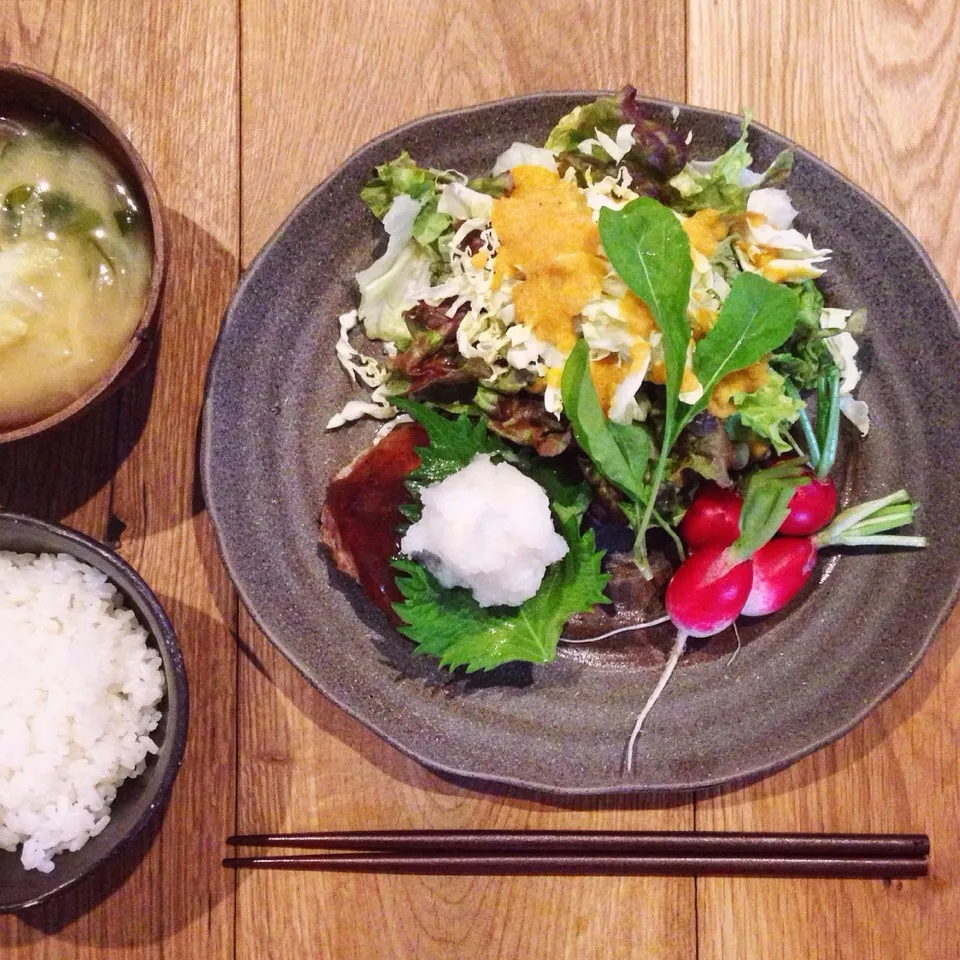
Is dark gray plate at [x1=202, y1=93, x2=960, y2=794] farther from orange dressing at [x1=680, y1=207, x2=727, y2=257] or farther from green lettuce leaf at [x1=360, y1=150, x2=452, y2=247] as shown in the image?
orange dressing at [x1=680, y1=207, x2=727, y2=257]

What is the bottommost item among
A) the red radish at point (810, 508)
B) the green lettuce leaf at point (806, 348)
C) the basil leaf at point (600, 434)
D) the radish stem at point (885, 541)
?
the radish stem at point (885, 541)

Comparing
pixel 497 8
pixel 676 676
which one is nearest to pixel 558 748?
pixel 676 676

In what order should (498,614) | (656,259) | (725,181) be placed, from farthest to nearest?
(498,614), (725,181), (656,259)

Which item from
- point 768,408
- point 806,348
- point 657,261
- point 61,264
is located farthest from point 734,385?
point 61,264

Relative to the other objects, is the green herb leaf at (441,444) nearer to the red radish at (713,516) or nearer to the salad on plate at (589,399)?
the salad on plate at (589,399)

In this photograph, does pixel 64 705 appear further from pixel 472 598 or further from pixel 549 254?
pixel 549 254

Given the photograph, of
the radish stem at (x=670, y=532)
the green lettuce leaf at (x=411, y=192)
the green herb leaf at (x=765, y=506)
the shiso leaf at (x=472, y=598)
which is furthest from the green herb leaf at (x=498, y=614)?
the green lettuce leaf at (x=411, y=192)

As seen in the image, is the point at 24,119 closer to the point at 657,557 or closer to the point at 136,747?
the point at 136,747
